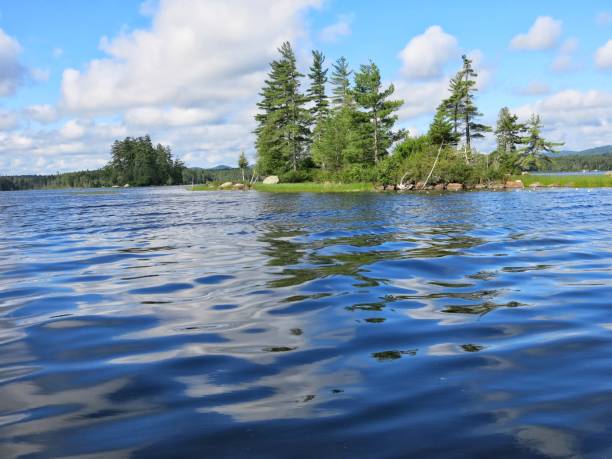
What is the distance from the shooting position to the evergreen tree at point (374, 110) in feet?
192

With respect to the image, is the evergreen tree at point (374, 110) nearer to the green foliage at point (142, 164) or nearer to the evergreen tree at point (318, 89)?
the evergreen tree at point (318, 89)

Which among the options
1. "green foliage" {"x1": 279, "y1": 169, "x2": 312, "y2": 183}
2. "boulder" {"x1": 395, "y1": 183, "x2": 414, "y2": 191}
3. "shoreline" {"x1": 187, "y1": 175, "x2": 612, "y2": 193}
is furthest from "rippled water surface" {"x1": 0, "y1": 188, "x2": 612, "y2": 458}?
"green foliage" {"x1": 279, "y1": 169, "x2": 312, "y2": 183}

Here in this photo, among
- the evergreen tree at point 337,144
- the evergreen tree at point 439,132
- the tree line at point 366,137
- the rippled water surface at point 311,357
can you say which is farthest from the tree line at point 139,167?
the rippled water surface at point 311,357

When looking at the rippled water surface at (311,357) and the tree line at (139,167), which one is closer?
the rippled water surface at (311,357)

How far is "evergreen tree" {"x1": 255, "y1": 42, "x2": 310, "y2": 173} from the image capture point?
267 ft

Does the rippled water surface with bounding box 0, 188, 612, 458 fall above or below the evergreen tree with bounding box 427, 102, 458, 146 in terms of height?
below

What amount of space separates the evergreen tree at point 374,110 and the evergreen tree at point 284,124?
21.0 metres

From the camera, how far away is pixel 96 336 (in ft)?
18.7

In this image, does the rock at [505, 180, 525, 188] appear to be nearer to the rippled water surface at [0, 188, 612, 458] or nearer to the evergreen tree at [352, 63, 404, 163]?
the evergreen tree at [352, 63, 404, 163]

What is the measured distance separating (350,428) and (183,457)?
1.11 metres

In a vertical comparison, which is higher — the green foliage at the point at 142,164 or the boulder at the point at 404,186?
the green foliage at the point at 142,164

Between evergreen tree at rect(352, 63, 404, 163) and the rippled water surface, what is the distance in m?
50.4

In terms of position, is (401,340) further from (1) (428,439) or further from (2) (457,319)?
(1) (428,439)

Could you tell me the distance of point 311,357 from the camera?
15.8 feet
